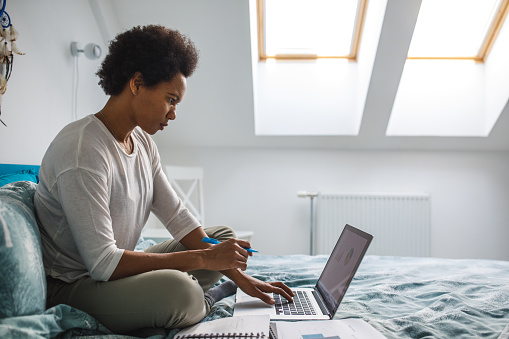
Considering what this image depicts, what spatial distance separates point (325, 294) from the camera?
1.40m

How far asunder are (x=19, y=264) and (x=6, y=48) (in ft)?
4.28

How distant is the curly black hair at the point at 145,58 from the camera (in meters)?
1.38

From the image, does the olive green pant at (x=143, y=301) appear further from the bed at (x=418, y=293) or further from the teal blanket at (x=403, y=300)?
the bed at (x=418, y=293)

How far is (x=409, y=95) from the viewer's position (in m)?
3.47

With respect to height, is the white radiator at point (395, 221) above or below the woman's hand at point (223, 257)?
below

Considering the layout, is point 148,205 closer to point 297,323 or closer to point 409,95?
point 297,323

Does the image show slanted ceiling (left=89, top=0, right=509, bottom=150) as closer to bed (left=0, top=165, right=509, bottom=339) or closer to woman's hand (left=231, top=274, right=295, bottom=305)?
bed (left=0, top=165, right=509, bottom=339)

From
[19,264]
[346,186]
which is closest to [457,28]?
[346,186]

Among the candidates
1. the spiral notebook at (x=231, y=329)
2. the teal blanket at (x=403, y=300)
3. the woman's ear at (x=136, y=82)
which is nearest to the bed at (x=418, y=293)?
the teal blanket at (x=403, y=300)

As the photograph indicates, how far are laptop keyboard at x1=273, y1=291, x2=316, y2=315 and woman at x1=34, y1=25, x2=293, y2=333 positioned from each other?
1.2 inches

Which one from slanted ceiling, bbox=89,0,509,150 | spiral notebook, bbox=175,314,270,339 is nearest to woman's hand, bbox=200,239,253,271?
spiral notebook, bbox=175,314,270,339

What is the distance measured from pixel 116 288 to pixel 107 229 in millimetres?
154

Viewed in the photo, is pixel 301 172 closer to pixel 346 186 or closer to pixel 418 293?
pixel 346 186

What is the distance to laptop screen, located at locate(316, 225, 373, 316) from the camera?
1249mm
